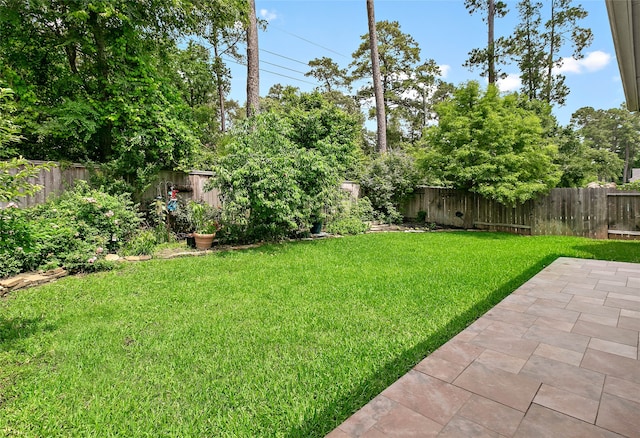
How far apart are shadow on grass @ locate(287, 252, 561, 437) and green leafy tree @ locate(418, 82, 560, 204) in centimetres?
592

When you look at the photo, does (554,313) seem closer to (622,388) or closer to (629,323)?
(629,323)

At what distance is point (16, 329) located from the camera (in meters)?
2.68

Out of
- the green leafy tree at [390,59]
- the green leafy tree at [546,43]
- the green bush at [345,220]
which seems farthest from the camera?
the green leafy tree at [390,59]

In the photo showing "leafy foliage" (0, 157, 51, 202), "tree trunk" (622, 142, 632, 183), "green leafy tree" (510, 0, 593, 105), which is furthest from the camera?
"tree trunk" (622, 142, 632, 183)

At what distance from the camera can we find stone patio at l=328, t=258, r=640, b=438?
149cm

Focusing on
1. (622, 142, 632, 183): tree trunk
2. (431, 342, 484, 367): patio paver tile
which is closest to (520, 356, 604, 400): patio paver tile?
(431, 342, 484, 367): patio paver tile

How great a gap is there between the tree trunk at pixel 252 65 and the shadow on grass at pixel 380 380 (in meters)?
7.40

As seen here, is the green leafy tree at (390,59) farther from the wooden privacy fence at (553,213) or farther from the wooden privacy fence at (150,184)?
the wooden privacy fence at (150,184)

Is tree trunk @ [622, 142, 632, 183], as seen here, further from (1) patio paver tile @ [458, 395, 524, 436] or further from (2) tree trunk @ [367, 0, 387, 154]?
(1) patio paver tile @ [458, 395, 524, 436]

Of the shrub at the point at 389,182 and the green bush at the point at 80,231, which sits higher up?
the shrub at the point at 389,182

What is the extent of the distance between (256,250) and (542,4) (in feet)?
53.9

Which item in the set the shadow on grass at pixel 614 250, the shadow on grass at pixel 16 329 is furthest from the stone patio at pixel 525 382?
the shadow on grass at pixel 614 250

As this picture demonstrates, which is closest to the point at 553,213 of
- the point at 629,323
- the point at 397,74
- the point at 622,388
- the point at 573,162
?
the point at 573,162

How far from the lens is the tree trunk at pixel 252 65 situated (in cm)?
834
